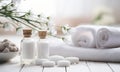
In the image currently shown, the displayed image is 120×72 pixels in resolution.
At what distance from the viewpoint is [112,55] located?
1.46 m

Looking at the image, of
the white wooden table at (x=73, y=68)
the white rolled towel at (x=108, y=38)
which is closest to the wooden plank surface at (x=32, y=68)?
the white wooden table at (x=73, y=68)

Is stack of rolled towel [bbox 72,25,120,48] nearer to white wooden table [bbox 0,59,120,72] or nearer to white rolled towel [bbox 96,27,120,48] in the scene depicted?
white rolled towel [bbox 96,27,120,48]

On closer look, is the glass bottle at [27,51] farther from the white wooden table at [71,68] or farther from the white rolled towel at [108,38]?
the white rolled towel at [108,38]

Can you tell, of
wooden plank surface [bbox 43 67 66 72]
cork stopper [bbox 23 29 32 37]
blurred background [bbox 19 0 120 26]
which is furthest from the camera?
blurred background [bbox 19 0 120 26]

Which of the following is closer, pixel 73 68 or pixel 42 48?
pixel 73 68

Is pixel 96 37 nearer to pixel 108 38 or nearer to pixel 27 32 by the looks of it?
pixel 108 38

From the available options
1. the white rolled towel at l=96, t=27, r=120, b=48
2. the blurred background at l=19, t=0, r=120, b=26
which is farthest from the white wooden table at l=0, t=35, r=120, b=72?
the blurred background at l=19, t=0, r=120, b=26

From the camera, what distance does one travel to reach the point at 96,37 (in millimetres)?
1561

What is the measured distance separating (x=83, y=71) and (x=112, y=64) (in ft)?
0.67

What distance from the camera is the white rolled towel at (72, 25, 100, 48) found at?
1.57m

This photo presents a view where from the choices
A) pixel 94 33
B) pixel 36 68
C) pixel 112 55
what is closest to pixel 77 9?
pixel 94 33

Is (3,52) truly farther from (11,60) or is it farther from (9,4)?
(9,4)

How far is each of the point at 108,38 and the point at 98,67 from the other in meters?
0.22


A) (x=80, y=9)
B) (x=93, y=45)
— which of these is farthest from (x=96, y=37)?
(x=80, y=9)
